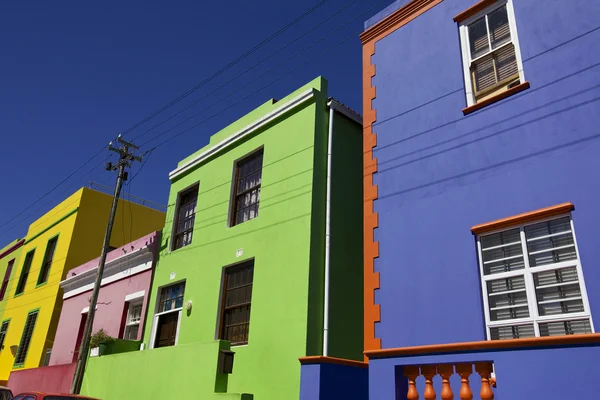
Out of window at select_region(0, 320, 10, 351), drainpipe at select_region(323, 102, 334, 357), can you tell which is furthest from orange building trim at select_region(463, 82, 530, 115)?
window at select_region(0, 320, 10, 351)

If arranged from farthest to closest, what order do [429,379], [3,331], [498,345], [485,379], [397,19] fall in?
[3,331] → [397,19] → [429,379] → [498,345] → [485,379]

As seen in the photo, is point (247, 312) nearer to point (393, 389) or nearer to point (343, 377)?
point (343, 377)

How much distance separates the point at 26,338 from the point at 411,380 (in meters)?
19.0

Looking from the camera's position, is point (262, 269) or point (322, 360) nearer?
point (322, 360)

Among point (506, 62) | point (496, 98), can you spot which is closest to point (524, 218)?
point (496, 98)

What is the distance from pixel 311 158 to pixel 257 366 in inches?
163

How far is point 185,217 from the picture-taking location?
1447 cm

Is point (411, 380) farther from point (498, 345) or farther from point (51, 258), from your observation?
point (51, 258)

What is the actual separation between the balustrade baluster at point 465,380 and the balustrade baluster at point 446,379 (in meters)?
0.12

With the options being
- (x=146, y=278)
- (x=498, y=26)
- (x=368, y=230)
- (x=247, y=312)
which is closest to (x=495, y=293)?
(x=368, y=230)

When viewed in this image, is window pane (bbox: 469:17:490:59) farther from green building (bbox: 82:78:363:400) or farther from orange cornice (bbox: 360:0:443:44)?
green building (bbox: 82:78:363:400)

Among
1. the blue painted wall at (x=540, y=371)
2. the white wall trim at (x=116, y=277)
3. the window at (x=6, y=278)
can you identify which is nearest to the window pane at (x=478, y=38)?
the blue painted wall at (x=540, y=371)

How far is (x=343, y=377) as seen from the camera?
796 centimetres

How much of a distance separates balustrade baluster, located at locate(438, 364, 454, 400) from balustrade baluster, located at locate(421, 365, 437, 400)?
11 centimetres
